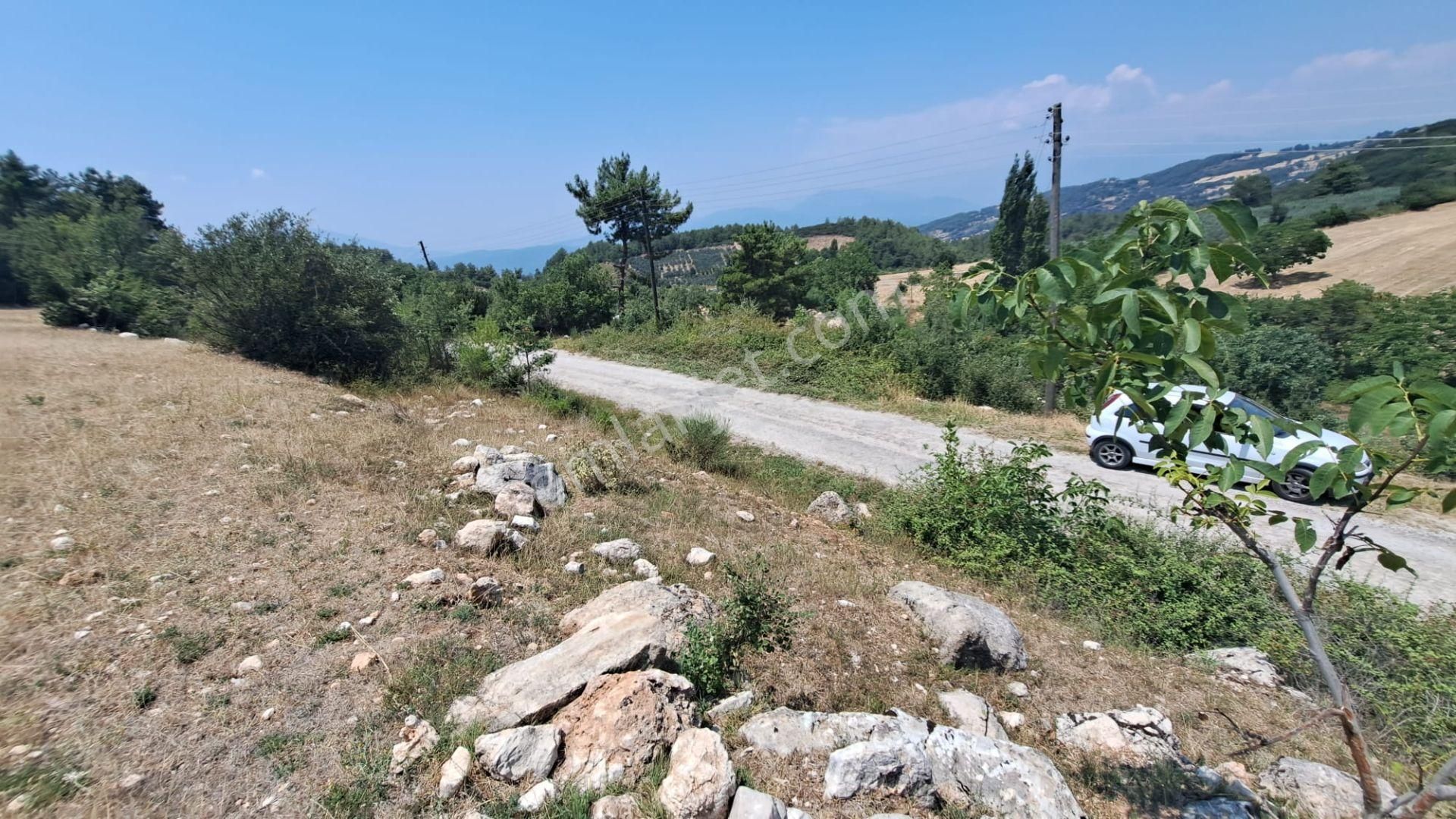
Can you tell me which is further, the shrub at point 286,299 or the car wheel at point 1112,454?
the shrub at point 286,299

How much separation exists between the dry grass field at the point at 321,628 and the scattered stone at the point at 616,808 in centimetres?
55

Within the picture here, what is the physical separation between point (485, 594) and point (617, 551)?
1300mm

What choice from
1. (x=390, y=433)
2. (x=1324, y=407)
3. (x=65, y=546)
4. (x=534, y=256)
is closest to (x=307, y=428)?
(x=390, y=433)

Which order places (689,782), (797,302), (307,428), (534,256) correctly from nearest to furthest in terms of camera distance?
(689,782) → (307,428) → (797,302) → (534,256)

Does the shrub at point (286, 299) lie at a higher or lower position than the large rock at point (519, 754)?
higher

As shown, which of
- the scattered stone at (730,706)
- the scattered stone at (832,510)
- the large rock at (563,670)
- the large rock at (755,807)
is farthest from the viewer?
the scattered stone at (832,510)

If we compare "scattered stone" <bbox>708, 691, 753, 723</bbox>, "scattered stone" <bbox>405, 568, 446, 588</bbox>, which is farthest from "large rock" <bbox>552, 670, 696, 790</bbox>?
"scattered stone" <bbox>405, 568, 446, 588</bbox>

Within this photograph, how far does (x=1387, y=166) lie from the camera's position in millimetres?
46219

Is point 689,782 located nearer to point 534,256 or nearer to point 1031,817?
point 1031,817

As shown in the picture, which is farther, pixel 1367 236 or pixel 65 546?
pixel 1367 236

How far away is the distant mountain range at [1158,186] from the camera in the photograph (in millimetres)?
63875

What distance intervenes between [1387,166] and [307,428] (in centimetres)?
7473

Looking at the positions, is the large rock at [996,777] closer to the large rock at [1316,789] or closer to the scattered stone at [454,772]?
the large rock at [1316,789]

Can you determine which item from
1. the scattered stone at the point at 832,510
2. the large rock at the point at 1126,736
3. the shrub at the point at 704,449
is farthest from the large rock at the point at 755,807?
the shrub at the point at 704,449
